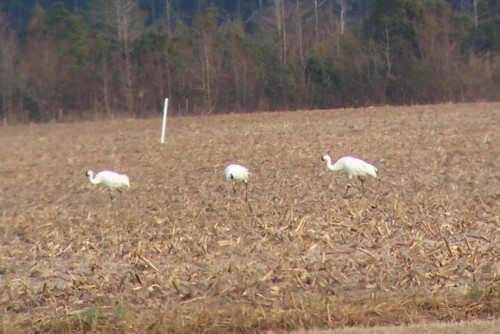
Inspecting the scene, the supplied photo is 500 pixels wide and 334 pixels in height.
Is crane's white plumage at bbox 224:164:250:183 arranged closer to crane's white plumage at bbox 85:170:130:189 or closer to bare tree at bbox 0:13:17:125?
crane's white plumage at bbox 85:170:130:189

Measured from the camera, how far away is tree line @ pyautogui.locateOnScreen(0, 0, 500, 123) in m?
41.0

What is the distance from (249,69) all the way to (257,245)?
109ft

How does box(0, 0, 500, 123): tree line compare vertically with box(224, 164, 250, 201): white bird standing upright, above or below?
above

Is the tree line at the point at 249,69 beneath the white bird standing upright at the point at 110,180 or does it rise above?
above

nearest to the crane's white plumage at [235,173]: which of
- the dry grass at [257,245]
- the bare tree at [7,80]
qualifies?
the dry grass at [257,245]

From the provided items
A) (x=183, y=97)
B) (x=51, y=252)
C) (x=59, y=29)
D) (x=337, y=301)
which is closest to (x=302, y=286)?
(x=337, y=301)

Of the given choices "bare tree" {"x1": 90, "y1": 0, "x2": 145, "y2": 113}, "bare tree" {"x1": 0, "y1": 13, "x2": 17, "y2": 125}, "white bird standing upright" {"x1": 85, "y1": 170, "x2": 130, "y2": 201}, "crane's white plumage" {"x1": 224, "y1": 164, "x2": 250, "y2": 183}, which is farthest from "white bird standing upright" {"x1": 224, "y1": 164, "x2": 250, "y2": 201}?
"bare tree" {"x1": 0, "y1": 13, "x2": 17, "y2": 125}

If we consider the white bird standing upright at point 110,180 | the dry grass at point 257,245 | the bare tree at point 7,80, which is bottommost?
the dry grass at point 257,245

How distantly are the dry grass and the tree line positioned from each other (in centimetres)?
2219

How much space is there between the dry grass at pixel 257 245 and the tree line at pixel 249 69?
22.2m

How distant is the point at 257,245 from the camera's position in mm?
10352

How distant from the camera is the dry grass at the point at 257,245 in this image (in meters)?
8.20

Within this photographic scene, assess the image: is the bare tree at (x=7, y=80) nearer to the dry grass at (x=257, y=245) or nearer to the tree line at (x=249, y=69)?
the tree line at (x=249, y=69)

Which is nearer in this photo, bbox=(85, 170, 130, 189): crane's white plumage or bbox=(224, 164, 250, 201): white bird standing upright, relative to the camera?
bbox=(224, 164, 250, 201): white bird standing upright
